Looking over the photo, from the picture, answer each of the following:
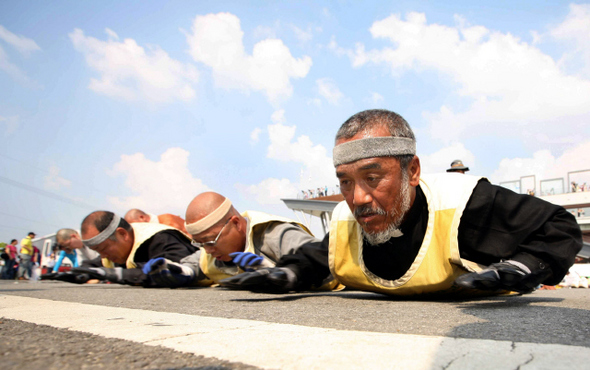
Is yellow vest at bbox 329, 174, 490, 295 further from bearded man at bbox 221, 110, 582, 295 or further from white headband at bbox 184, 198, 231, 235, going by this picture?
white headband at bbox 184, 198, 231, 235

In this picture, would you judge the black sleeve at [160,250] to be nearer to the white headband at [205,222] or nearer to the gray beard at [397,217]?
the white headband at [205,222]

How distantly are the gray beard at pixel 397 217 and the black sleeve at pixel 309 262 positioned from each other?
547 mm

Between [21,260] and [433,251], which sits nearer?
[433,251]

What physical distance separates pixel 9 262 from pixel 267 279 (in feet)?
41.2

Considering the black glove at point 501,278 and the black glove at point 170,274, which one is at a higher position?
the black glove at point 501,278

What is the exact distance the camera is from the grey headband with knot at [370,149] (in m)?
2.34

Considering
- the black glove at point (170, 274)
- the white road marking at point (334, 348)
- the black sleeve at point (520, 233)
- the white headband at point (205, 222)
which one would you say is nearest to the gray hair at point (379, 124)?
the black sleeve at point (520, 233)

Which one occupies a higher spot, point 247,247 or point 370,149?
point 370,149

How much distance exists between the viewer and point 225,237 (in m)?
4.25

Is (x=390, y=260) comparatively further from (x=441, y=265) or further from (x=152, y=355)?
(x=152, y=355)

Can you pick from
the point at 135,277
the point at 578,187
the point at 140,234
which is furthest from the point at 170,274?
the point at 578,187

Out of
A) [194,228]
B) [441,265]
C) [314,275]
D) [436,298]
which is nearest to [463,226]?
[441,265]

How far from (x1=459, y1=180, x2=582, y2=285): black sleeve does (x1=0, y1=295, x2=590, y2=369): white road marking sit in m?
1.36

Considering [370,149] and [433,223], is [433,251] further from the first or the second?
[370,149]
